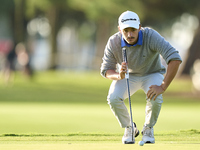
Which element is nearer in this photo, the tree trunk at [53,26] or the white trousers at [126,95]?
the white trousers at [126,95]

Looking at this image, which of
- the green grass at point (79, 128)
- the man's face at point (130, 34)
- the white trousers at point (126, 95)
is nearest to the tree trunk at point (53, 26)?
the green grass at point (79, 128)

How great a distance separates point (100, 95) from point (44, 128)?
14.5m

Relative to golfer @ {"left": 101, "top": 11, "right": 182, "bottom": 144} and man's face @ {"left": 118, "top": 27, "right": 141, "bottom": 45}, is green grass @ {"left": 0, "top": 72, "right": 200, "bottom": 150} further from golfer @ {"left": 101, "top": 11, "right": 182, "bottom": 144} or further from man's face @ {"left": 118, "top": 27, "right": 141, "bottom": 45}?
man's face @ {"left": 118, "top": 27, "right": 141, "bottom": 45}

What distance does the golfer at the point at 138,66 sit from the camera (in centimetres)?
716

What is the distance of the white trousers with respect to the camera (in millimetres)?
7387

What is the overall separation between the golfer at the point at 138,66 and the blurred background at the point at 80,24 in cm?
1723

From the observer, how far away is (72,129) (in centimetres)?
1001

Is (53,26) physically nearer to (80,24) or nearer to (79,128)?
(80,24)

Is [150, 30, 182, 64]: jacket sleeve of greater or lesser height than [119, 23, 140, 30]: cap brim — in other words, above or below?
below

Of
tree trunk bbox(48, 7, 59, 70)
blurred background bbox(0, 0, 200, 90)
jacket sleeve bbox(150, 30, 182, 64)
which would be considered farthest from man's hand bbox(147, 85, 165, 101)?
tree trunk bbox(48, 7, 59, 70)

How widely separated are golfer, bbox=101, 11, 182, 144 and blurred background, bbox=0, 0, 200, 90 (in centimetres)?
1723

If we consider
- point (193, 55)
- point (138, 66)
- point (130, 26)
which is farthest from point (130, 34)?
point (193, 55)

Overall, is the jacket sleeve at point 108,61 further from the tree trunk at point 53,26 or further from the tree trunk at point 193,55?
the tree trunk at point 53,26

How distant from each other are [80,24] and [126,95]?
45.5 m
